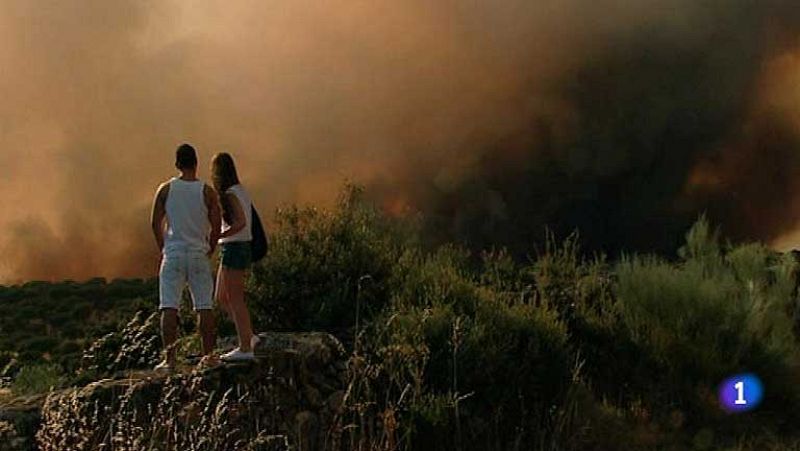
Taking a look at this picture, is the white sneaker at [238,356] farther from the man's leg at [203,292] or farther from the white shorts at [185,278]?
the white shorts at [185,278]

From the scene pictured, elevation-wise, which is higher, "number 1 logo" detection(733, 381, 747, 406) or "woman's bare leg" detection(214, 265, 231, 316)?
"woman's bare leg" detection(214, 265, 231, 316)

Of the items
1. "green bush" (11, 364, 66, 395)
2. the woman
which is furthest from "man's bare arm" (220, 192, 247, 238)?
"green bush" (11, 364, 66, 395)

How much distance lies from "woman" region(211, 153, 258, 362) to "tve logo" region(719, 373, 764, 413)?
5.89 meters

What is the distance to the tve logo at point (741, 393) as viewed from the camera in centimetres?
1248

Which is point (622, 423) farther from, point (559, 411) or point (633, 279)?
point (633, 279)

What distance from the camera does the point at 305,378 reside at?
9.80 meters

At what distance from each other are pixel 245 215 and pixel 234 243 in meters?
0.28

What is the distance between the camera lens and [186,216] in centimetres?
970

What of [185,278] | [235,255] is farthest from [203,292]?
[235,255]

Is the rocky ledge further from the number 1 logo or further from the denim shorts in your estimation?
the number 1 logo

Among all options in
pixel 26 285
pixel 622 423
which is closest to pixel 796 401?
pixel 622 423

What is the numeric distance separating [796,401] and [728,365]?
2.96ft

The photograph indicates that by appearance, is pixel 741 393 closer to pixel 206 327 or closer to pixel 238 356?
pixel 238 356

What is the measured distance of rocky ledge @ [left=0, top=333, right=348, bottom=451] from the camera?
23.6 ft
